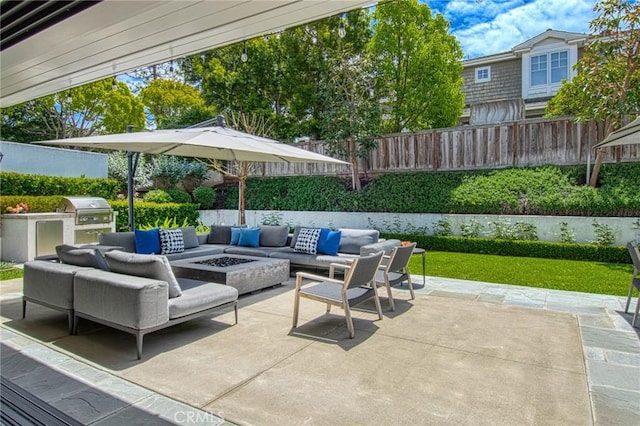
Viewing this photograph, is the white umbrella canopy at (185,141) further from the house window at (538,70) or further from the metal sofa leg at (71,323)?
the house window at (538,70)

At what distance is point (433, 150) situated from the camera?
1141cm

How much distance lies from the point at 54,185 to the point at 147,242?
5.67 metres

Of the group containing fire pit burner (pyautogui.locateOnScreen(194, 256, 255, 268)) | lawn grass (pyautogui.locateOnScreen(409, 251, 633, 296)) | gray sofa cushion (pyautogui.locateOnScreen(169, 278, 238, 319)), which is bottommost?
lawn grass (pyautogui.locateOnScreen(409, 251, 633, 296))

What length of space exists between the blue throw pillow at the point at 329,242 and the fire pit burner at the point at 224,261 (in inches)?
56.7

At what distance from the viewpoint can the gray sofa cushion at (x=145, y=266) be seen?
3.78 meters

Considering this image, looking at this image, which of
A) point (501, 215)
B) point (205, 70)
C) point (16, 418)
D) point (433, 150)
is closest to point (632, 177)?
point (501, 215)

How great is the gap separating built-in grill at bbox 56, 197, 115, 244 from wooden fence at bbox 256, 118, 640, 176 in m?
6.75

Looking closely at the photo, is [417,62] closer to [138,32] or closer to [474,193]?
[474,193]

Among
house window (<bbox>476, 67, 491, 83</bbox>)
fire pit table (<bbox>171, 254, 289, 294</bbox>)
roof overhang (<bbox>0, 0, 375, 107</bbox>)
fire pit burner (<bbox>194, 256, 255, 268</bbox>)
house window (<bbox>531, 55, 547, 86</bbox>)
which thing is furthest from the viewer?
house window (<bbox>476, 67, 491, 83</bbox>)

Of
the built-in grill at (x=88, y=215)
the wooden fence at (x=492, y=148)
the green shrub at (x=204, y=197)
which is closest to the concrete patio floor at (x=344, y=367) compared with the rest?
the built-in grill at (x=88, y=215)

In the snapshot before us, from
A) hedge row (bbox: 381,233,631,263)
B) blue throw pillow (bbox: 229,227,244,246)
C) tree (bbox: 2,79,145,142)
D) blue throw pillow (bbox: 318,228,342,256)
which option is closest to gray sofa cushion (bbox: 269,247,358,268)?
blue throw pillow (bbox: 318,228,342,256)

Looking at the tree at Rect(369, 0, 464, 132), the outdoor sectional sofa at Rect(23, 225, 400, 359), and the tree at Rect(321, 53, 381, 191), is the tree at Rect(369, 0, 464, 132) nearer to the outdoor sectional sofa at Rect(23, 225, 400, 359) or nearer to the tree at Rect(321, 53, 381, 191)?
the tree at Rect(321, 53, 381, 191)

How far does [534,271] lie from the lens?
288 inches

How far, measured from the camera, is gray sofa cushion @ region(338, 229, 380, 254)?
23.6 feet
